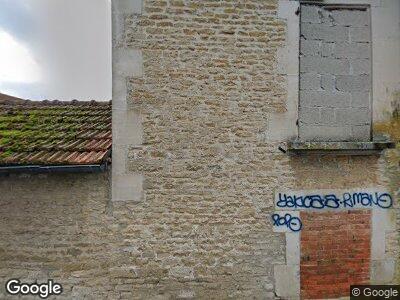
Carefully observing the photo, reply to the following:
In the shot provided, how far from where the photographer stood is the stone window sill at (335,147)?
508 cm

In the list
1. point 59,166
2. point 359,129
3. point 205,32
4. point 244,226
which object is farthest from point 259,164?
point 59,166

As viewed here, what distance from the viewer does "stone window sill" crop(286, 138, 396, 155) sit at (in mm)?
5082

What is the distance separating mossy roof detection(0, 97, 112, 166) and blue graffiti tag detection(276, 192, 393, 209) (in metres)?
2.54

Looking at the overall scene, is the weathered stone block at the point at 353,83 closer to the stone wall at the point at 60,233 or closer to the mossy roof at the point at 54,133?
the mossy roof at the point at 54,133

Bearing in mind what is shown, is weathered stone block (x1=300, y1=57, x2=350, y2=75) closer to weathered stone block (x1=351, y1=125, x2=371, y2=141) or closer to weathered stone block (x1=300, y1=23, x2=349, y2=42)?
weathered stone block (x1=300, y1=23, x2=349, y2=42)

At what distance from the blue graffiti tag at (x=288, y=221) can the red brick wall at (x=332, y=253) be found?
0.27 ft

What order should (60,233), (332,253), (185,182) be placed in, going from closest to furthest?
(60,233) < (185,182) < (332,253)

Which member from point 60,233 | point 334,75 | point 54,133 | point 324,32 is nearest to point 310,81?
point 334,75

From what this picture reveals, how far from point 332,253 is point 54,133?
432cm

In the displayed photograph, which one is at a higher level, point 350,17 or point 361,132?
point 350,17

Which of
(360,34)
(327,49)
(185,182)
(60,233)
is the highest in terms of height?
(360,34)

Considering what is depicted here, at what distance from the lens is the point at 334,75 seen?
534 centimetres

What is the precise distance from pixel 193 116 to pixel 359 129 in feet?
7.85

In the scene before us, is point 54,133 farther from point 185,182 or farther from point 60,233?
point 185,182
